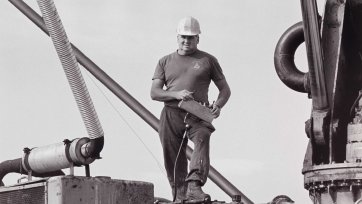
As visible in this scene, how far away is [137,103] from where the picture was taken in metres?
18.9

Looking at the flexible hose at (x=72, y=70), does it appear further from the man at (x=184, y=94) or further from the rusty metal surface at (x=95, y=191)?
the man at (x=184, y=94)

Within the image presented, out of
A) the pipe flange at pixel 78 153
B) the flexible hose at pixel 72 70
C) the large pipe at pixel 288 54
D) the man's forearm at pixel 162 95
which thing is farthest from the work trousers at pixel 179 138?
the large pipe at pixel 288 54

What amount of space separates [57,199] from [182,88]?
7.12ft

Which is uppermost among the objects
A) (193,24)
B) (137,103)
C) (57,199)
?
(137,103)

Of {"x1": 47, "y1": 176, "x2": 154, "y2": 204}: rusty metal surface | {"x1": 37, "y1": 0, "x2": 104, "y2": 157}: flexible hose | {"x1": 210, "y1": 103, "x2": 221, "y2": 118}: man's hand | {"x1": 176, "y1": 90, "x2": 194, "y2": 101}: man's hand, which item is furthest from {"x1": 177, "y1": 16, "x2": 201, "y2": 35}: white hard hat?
{"x1": 47, "y1": 176, "x2": 154, "y2": 204}: rusty metal surface

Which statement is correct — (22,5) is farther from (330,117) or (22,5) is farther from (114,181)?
(114,181)

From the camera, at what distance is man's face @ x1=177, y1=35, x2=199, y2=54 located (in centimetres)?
1109

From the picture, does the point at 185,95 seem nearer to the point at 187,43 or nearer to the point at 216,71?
the point at 216,71

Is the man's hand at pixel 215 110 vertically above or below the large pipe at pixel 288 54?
below

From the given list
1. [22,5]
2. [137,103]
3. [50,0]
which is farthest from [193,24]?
[22,5]

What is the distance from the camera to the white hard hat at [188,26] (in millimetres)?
11000

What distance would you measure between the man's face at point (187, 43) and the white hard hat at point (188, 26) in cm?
6

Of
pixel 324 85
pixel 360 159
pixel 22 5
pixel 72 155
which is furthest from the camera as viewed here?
pixel 22 5

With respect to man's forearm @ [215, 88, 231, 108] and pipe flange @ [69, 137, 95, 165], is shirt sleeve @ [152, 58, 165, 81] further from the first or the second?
pipe flange @ [69, 137, 95, 165]
